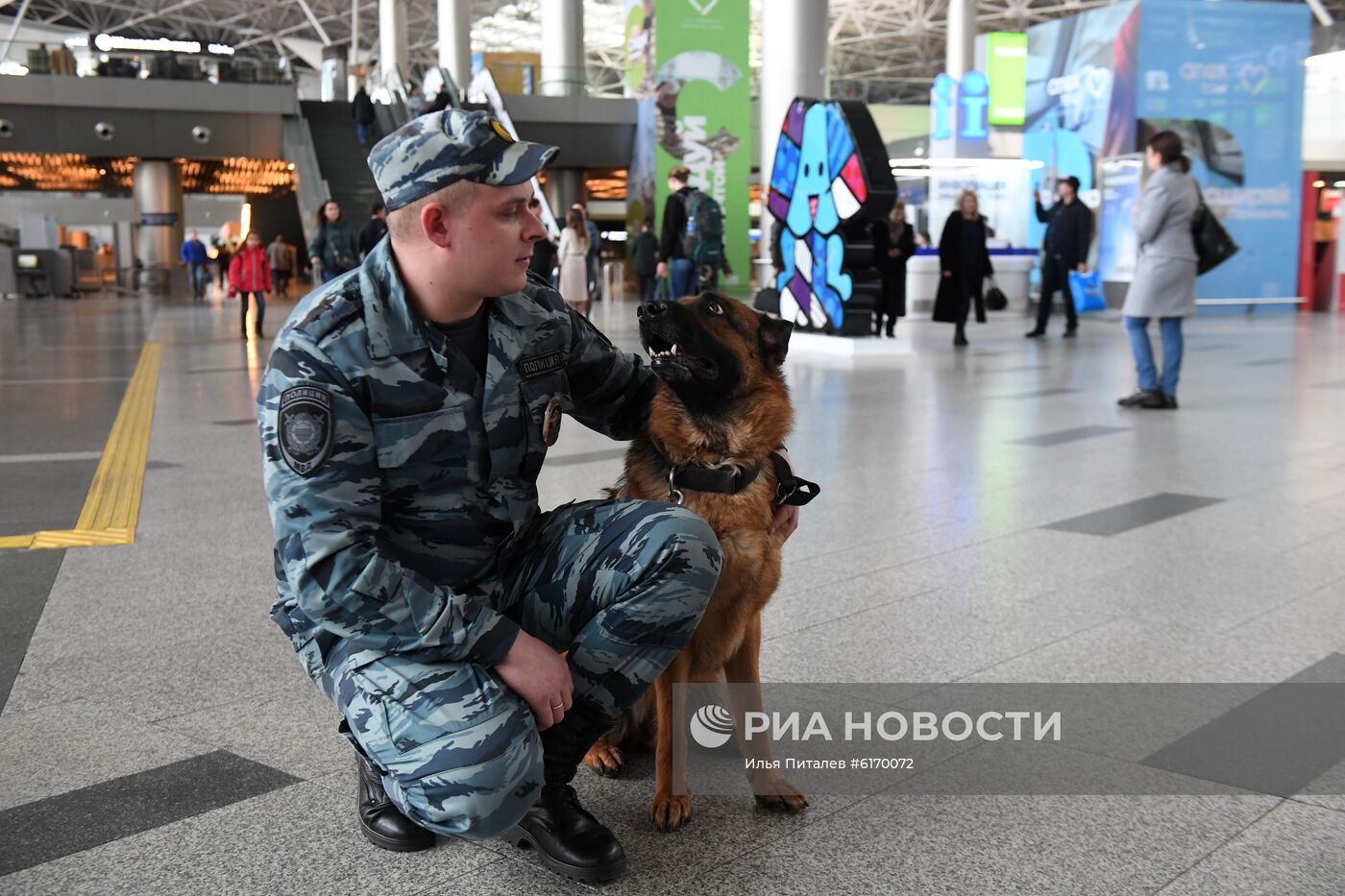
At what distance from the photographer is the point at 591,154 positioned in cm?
3369

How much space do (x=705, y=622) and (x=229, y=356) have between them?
1257cm

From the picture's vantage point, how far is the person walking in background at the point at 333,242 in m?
15.5

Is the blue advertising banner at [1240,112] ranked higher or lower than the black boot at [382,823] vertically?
higher

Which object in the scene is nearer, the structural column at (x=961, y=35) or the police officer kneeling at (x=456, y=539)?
the police officer kneeling at (x=456, y=539)

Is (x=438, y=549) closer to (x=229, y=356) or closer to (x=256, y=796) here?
(x=256, y=796)

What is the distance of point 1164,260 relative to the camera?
28.5 ft

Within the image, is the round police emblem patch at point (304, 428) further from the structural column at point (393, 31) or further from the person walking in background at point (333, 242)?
the structural column at point (393, 31)

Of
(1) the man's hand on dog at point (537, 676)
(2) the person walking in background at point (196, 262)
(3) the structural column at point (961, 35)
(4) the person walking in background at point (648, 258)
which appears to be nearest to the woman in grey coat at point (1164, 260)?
(1) the man's hand on dog at point (537, 676)

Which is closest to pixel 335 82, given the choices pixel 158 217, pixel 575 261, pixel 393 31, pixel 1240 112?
pixel 158 217

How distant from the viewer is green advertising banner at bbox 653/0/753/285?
26094mm

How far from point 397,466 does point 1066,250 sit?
594 inches

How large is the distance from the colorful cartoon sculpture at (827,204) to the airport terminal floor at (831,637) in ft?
14.6

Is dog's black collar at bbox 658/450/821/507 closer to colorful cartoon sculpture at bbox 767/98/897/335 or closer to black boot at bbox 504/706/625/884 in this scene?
black boot at bbox 504/706/625/884

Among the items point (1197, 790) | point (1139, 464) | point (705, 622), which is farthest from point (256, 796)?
point (1139, 464)
